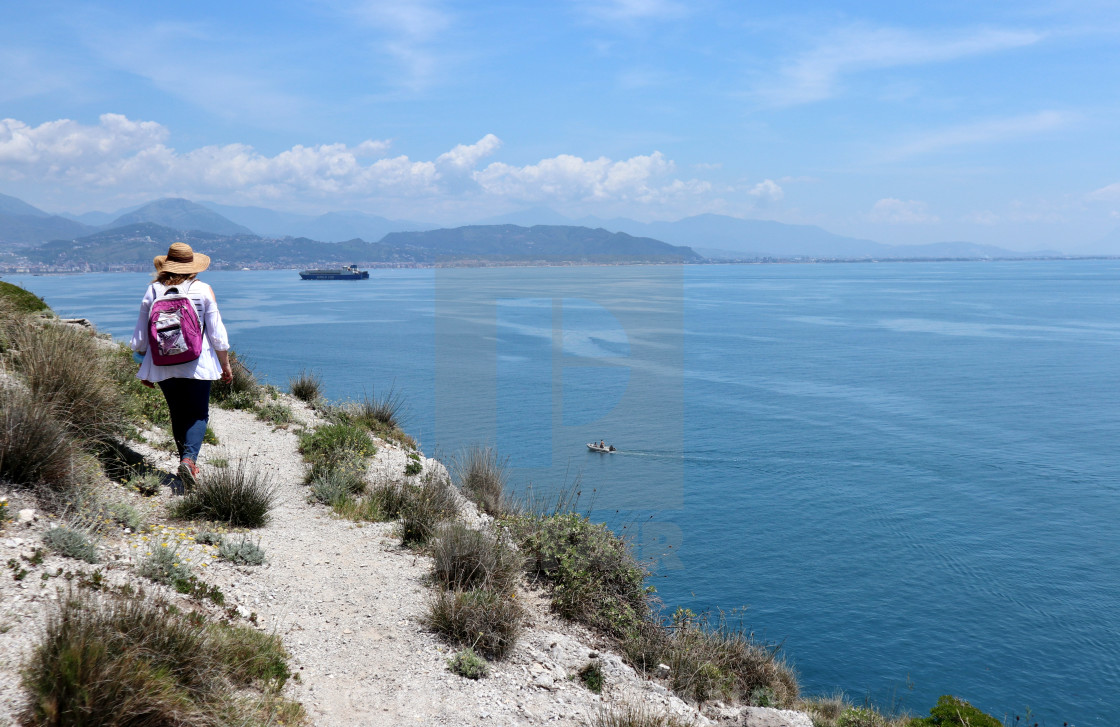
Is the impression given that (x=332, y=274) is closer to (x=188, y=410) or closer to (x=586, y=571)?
(x=188, y=410)

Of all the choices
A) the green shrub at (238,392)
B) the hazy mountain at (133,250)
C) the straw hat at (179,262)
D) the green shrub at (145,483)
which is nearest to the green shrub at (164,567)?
the green shrub at (145,483)

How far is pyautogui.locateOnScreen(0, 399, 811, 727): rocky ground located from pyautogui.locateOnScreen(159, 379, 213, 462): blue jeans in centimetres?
63

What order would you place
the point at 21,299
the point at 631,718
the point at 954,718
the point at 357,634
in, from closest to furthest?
the point at 631,718 → the point at 357,634 → the point at 954,718 → the point at 21,299

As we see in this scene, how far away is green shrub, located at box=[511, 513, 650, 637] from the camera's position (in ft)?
22.0

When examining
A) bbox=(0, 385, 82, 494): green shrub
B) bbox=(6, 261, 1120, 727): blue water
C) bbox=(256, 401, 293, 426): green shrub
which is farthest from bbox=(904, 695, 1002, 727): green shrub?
bbox=(256, 401, 293, 426): green shrub

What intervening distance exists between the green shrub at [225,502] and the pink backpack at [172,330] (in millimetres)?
1313

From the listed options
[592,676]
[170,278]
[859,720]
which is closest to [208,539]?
[170,278]

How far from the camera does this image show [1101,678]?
17.8 meters

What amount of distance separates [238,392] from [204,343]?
6997 millimetres

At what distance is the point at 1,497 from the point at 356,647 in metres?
2.88

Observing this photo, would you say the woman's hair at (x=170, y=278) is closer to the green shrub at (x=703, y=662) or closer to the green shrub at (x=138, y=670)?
the green shrub at (x=138, y=670)

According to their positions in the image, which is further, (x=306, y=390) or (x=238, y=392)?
(x=306, y=390)

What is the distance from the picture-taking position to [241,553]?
5.91 metres

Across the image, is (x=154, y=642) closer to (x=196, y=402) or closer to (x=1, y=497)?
(x=1, y=497)
